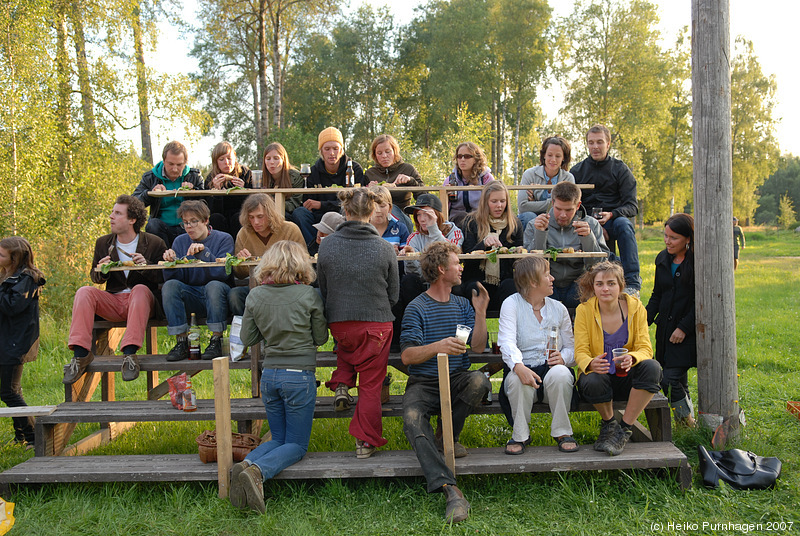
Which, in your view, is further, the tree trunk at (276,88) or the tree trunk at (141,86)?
the tree trunk at (276,88)

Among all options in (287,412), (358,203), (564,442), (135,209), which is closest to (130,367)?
(135,209)

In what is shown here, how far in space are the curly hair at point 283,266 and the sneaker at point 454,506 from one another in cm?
173

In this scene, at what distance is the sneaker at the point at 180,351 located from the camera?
5.00m

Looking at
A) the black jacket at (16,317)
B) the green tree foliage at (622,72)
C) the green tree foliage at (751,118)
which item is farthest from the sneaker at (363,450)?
the green tree foliage at (751,118)

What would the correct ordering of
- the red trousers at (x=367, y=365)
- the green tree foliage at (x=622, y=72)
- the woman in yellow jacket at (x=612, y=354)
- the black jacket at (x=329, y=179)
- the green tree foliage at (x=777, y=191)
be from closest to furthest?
the woman in yellow jacket at (x=612, y=354) → the red trousers at (x=367, y=365) → the black jacket at (x=329, y=179) → the green tree foliage at (x=622, y=72) → the green tree foliage at (x=777, y=191)

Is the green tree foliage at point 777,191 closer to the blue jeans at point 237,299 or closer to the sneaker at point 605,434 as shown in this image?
the sneaker at point 605,434

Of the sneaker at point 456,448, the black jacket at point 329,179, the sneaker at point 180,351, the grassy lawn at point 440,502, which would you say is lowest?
the grassy lawn at point 440,502

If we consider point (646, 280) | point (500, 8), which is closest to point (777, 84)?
point (500, 8)

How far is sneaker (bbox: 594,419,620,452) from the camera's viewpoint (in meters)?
4.09

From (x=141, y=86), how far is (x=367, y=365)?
44.9 ft

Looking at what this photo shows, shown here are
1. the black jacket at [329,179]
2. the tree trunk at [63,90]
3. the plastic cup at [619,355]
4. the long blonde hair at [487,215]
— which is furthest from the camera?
the tree trunk at [63,90]

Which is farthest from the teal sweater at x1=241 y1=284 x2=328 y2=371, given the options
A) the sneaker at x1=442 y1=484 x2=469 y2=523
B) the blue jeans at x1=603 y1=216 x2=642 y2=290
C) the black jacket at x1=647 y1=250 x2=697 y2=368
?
the blue jeans at x1=603 y1=216 x2=642 y2=290

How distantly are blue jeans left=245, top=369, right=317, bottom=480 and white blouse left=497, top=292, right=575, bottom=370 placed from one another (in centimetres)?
142

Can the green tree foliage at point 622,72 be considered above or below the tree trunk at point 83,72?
above
